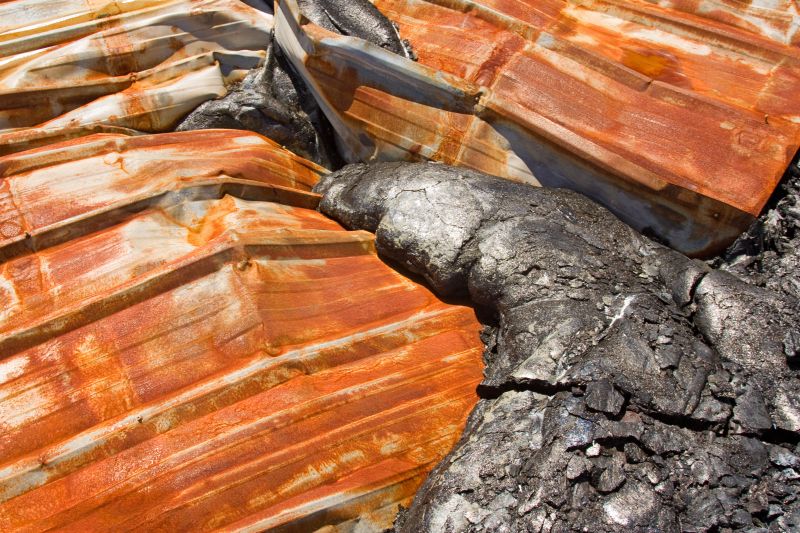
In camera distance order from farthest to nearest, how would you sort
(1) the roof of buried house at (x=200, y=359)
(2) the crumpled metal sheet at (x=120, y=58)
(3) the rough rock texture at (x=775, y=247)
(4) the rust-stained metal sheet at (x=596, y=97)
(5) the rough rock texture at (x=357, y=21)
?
(2) the crumpled metal sheet at (x=120, y=58) → (5) the rough rock texture at (x=357, y=21) → (4) the rust-stained metal sheet at (x=596, y=97) → (3) the rough rock texture at (x=775, y=247) → (1) the roof of buried house at (x=200, y=359)

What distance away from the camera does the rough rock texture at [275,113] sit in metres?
3.64

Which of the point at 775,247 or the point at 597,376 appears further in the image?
the point at 775,247

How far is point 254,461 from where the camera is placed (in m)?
2.08

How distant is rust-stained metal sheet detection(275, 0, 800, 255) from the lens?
2.69 meters

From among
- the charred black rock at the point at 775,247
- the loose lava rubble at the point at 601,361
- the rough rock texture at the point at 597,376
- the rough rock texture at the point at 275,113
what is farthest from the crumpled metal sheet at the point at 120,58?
the charred black rock at the point at 775,247

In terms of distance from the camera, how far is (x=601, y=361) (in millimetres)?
2156

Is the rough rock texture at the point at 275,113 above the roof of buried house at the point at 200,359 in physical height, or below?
above

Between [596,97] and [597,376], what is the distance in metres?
1.48

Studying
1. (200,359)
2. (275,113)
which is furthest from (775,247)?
(275,113)

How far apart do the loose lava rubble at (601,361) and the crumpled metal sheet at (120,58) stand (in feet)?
4.63

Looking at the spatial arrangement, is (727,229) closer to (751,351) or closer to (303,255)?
(751,351)

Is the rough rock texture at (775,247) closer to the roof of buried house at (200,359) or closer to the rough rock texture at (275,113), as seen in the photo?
the roof of buried house at (200,359)

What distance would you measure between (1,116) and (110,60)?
2.21ft

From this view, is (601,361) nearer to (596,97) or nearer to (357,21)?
(596,97)
